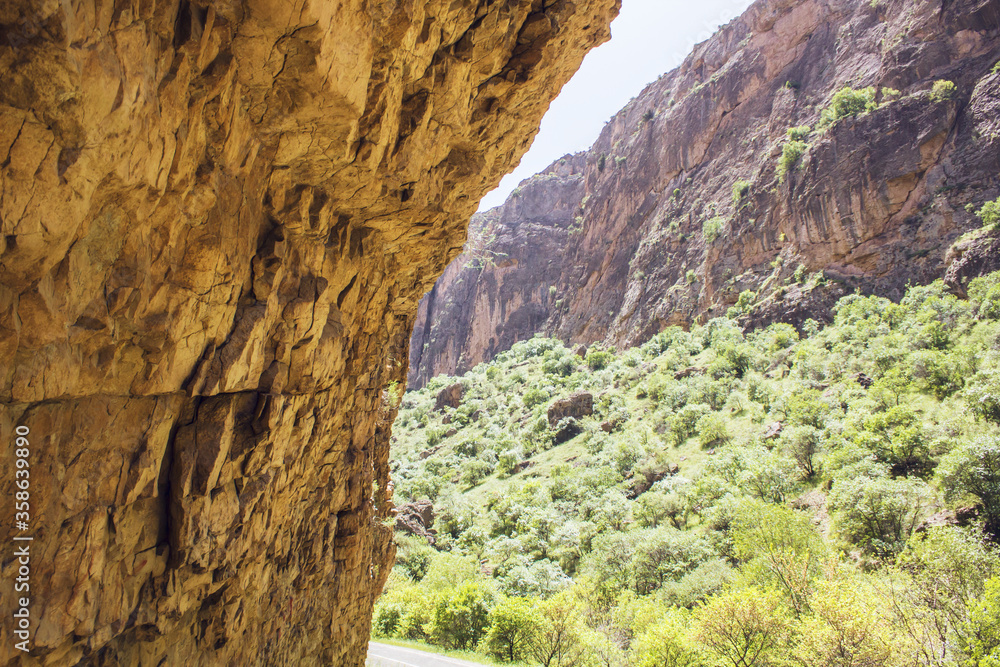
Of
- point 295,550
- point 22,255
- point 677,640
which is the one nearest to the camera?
point 22,255

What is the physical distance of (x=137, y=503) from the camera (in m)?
5.70

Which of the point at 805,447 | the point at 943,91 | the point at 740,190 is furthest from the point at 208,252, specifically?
the point at 740,190

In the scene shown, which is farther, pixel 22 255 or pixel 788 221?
pixel 788 221

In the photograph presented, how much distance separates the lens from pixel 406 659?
73.8 ft

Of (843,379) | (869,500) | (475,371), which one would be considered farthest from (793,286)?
(475,371)

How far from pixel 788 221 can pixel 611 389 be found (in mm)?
33883

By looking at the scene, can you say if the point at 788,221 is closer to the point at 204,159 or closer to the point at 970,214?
the point at 970,214

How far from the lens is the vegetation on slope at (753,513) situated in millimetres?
16953

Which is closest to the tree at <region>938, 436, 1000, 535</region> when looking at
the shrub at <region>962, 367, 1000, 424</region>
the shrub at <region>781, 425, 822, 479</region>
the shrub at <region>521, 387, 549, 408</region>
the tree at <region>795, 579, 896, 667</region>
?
the shrub at <region>962, 367, 1000, 424</region>

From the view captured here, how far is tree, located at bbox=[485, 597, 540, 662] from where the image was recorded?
2262 centimetres

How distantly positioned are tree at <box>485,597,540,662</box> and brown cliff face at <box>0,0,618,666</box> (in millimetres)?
14888

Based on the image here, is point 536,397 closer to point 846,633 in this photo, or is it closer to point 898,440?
point 898,440

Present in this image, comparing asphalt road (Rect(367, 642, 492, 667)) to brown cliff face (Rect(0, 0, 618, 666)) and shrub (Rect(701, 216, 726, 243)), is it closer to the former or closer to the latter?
brown cliff face (Rect(0, 0, 618, 666))

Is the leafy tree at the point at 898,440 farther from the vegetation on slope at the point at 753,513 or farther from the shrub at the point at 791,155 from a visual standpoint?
the shrub at the point at 791,155
